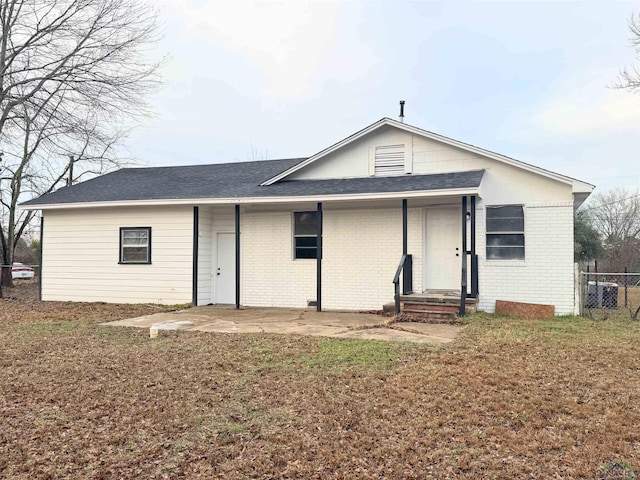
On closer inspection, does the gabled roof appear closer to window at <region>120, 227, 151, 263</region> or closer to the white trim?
the white trim

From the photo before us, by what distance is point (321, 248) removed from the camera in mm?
11344

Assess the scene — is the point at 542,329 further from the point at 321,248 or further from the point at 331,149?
the point at 331,149

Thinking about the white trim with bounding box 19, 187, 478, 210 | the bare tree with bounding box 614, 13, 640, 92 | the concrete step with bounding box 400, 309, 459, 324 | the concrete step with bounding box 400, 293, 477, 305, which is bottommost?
the concrete step with bounding box 400, 309, 459, 324

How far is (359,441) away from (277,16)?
1306cm

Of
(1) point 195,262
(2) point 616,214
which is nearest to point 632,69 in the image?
(1) point 195,262

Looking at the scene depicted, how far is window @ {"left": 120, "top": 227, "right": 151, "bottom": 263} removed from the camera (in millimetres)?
12992

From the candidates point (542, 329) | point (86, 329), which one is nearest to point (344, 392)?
point (542, 329)

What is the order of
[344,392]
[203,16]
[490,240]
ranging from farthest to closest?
[203,16] < [490,240] < [344,392]

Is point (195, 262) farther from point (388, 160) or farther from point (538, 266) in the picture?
point (538, 266)

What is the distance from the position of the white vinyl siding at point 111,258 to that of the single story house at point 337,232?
0.11ft

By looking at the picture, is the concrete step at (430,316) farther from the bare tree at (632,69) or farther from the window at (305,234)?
the bare tree at (632,69)

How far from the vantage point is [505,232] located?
35.6 feet

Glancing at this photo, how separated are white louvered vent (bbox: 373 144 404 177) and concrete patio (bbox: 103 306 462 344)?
3.74m

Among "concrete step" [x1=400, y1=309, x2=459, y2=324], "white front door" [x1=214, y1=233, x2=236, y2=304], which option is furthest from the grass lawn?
"white front door" [x1=214, y1=233, x2=236, y2=304]
